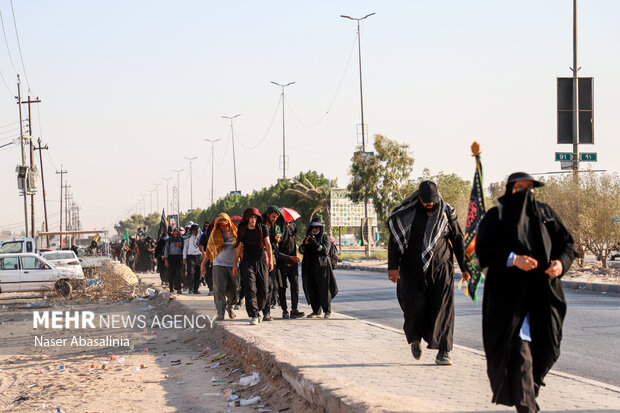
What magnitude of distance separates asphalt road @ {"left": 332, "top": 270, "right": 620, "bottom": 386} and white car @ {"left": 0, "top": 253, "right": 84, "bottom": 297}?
7.57 metres

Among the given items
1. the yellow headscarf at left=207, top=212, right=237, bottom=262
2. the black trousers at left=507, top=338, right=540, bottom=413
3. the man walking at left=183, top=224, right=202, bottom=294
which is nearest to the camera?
the black trousers at left=507, top=338, right=540, bottom=413

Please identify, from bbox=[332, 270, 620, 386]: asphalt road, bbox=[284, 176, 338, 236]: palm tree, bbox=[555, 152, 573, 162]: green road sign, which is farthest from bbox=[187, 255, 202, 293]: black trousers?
bbox=[284, 176, 338, 236]: palm tree

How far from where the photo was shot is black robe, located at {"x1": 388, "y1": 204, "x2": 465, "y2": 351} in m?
7.57

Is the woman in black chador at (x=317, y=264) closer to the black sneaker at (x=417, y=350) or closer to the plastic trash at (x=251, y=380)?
the plastic trash at (x=251, y=380)

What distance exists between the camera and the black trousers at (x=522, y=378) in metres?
5.10

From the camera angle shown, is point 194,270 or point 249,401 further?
point 194,270

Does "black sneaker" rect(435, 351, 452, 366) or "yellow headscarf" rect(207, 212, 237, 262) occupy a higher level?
"yellow headscarf" rect(207, 212, 237, 262)

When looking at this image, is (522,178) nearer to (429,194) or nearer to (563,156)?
(429,194)

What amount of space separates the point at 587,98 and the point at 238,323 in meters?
16.2

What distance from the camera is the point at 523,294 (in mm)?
5289

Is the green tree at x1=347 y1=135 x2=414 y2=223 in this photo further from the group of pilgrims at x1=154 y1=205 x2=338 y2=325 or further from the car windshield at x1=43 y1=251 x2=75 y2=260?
the group of pilgrims at x1=154 y1=205 x2=338 y2=325

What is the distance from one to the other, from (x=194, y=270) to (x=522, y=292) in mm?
15070

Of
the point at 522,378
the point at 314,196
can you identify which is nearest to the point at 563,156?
the point at 522,378

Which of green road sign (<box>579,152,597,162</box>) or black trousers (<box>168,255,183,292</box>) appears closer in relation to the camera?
black trousers (<box>168,255,183,292</box>)
